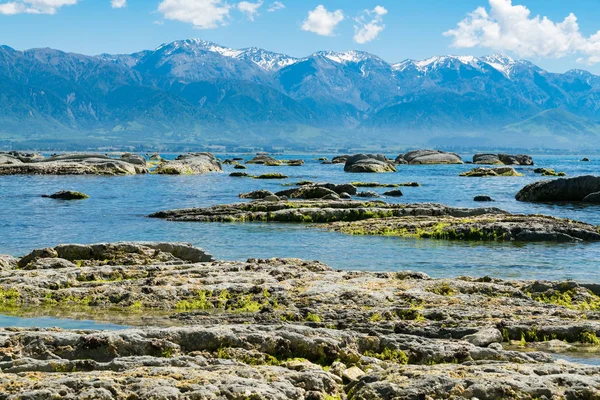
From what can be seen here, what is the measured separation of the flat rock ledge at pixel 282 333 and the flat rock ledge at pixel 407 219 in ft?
46.6

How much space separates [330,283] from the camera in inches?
780

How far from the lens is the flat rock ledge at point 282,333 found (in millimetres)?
10078

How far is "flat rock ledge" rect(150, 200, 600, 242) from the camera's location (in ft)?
114

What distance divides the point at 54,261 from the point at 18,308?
471cm

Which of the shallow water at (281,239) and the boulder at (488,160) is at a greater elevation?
the boulder at (488,160)

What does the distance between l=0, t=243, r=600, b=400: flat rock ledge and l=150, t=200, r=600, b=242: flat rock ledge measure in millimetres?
14205

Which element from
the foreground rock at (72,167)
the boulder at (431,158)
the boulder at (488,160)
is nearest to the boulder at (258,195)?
the foreground rock at (72,167)

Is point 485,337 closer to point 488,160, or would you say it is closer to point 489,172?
point 489,172

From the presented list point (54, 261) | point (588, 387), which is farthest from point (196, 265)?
point (588, 387)

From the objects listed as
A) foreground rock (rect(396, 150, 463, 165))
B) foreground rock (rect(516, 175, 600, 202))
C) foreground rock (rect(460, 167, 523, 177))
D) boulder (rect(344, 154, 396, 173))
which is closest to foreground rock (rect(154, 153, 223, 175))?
boulder (rect(344, 154, 396, 173))

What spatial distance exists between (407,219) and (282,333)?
2894cm

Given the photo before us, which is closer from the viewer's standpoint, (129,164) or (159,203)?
(159,203)

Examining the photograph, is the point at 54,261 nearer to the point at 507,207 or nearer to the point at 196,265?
the point at 196,265

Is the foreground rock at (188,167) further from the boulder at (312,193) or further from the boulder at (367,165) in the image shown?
the boulder at (312,193)
